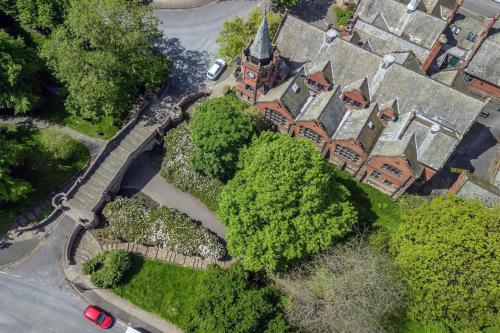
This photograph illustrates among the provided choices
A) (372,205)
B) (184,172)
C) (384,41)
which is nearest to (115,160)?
(184,172)

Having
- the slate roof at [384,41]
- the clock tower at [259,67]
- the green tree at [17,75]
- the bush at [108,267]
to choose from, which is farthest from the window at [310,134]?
the green tree at [17,75]

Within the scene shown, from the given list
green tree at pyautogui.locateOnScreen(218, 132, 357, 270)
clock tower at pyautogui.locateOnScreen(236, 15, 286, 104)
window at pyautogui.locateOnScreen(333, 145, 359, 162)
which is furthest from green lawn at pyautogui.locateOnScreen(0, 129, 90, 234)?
window at pyautogui.locateOnScreen(333, 145, 359, 162)

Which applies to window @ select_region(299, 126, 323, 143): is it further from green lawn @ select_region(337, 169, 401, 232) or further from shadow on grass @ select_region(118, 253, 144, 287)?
shadow on grass @ select_region(118, 253, 144, 287)

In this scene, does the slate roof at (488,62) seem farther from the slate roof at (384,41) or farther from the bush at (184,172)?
the bush at (184,172)

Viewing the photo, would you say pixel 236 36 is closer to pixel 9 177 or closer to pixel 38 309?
pixel 9 177

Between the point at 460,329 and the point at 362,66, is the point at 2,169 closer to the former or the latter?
the point at 362,66

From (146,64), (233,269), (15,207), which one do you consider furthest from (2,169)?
(233,269)
